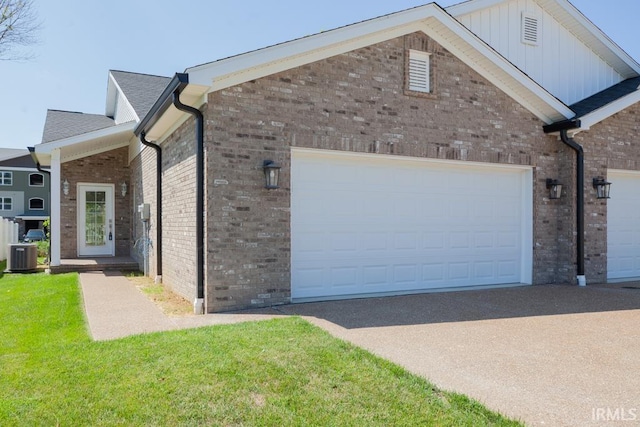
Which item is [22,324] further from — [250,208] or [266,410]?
[266,410]

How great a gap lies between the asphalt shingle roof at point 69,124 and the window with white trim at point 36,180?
2835cm

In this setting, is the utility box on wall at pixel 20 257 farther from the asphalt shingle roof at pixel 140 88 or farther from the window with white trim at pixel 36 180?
the window with white trim at pixel 36 180

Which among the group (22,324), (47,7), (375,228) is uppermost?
(47,7)

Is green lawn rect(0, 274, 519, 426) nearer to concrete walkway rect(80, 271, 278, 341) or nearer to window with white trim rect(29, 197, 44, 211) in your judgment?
concrete walkway rect(80, 271, 278, 341)

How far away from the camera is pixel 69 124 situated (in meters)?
14.2

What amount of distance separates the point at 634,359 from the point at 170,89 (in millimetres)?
6755

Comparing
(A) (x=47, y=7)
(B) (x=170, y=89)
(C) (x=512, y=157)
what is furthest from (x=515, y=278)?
(A) (x=47, y=7)

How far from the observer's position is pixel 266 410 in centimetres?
348

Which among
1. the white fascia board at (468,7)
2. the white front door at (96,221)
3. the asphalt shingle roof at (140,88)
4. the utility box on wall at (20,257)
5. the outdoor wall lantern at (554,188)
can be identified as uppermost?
the white fascia board at (468,7)

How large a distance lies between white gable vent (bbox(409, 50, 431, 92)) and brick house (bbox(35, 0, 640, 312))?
0.09 ft

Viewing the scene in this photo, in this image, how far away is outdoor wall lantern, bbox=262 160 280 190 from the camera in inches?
275

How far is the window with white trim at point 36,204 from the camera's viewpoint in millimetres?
39906

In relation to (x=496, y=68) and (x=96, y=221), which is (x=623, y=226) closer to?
(x=496, y=68)

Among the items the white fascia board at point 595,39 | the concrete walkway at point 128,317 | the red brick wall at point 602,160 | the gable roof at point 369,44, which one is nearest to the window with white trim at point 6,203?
the gable roof at point 369,44
